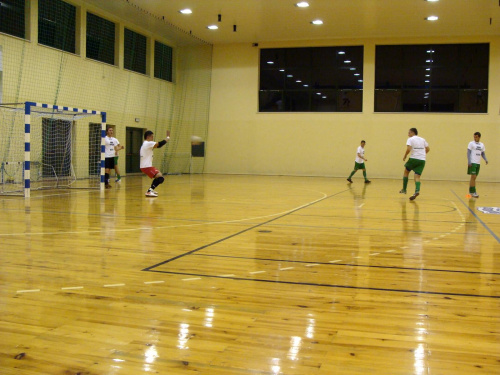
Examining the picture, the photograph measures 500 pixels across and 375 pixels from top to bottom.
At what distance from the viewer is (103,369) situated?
239 centimetres

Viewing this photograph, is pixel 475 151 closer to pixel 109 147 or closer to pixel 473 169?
pixel 473 169

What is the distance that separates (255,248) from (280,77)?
19.6 metres

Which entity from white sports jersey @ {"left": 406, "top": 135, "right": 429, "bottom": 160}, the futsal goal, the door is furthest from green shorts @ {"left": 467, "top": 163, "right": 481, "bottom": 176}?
the door

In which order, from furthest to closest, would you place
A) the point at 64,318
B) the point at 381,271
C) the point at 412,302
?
the point at 381,271 → the point at 412,302 → the point at 64,318

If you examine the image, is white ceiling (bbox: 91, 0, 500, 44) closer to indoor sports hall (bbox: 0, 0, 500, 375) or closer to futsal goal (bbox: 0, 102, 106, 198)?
indoor sports hall (bbox: 0, 0, 500, 375)

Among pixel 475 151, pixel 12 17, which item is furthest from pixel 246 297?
pixel 12 17

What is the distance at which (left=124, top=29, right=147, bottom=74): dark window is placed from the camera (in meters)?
20.7

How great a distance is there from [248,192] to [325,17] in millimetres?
9535

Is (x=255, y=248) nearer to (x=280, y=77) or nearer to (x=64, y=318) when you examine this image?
(x=64, y=318)

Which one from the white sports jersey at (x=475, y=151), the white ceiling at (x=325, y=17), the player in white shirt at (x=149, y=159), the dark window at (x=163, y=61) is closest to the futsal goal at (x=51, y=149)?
the player in white shirt at (x=149, y=159)

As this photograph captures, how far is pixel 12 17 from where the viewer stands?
15.1 meters

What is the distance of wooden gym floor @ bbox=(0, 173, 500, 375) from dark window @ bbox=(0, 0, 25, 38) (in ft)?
32.2

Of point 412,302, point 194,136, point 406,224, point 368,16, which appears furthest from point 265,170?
point 412,302

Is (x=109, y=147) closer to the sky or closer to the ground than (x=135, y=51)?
closer to the ground
